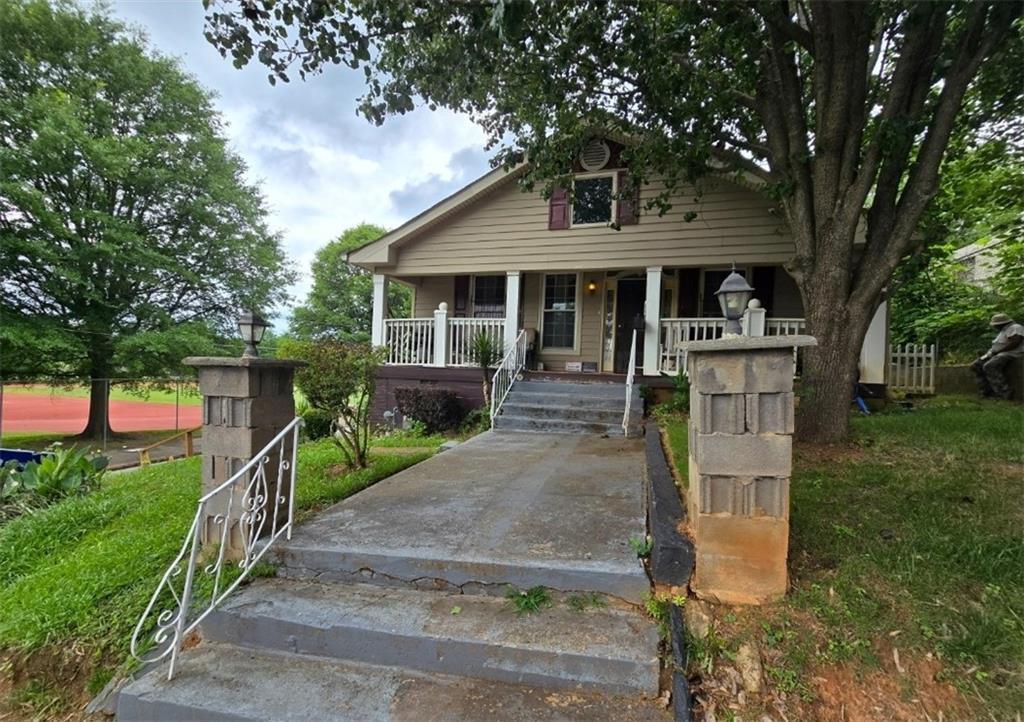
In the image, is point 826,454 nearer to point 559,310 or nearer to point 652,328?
point 652,328

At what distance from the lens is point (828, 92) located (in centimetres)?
471

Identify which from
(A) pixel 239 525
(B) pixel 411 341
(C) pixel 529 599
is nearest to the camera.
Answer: (C) pixel 529 599

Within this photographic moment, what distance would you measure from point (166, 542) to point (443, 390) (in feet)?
18.4

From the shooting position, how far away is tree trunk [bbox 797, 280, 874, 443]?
485 centimetres

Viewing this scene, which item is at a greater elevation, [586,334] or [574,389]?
[586,334]

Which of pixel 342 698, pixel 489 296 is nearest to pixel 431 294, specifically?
pixel 489 296

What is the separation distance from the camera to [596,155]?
9000 millimetres

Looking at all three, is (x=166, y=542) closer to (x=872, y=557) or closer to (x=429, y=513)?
(x=429, y=513)

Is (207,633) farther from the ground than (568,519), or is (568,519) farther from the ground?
(568,519)

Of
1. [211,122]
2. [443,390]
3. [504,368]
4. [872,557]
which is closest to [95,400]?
[211,122]

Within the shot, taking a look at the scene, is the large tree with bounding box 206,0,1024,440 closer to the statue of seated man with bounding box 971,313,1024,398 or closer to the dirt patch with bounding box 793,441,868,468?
the dirt patch with bounding box 793,441,868,468

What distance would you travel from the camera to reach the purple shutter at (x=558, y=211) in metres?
9.05

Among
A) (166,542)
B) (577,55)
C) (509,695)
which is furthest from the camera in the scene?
(577,55)

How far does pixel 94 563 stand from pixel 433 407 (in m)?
5.49
